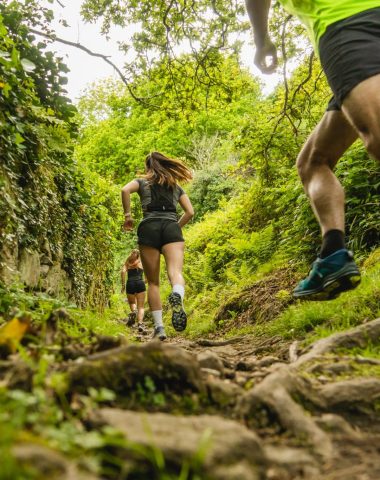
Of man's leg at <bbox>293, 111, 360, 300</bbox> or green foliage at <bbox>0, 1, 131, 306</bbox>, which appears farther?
green foliage at <bbox>0, 1, 131, 306</bbox>

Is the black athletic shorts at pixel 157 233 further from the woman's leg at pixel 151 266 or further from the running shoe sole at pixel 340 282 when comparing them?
the running shoe sole at pixel 340 282

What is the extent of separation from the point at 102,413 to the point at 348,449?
688 millimetres

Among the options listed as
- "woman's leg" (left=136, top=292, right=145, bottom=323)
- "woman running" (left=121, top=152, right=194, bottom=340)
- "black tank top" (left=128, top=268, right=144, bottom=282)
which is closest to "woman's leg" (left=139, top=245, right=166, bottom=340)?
"woman running" (left=121, top=152, right=194, bottom=340)

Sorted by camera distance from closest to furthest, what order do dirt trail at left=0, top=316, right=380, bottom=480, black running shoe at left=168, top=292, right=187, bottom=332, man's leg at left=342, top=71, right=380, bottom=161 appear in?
dirt trail at left=0, top=316, right=380, bottom=480
man's leg at left=342, top=71, right=380, bottom=161
black running shoe at left=168, top=292, right=187, bottom=332

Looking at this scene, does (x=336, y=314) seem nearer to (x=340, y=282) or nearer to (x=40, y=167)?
(x=340, y=282)

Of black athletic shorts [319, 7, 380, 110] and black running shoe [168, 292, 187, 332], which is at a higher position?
black athletic shorts [319, 7, 380, 110]

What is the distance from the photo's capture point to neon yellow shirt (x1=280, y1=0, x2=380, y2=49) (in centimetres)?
228

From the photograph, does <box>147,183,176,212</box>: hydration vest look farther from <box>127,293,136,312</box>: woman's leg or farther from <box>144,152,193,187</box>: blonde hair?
<box>127,293,136,312</box>: woman's leg

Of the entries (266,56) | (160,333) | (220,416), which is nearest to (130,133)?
(160,333)

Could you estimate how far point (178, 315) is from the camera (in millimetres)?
4730

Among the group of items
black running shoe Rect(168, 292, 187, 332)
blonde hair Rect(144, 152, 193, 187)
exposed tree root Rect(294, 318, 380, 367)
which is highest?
blonde hair Rect(144, 152, 193, 187)

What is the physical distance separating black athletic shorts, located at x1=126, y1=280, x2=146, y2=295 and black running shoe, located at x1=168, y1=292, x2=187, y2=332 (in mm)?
6365

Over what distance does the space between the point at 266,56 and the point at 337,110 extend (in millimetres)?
997

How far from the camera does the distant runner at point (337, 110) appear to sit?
2148mm
